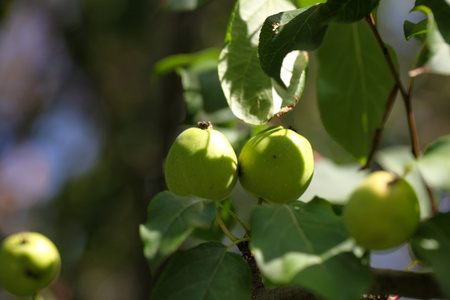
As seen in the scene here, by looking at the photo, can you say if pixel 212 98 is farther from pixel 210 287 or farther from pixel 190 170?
pixel 210 287

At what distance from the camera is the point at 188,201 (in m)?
0.71

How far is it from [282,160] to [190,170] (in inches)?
4.9

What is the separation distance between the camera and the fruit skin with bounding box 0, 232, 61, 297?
3.02 ft

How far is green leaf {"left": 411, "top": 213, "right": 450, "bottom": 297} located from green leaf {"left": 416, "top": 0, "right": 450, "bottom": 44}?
207 mm

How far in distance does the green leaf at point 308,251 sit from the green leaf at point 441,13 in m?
0.24

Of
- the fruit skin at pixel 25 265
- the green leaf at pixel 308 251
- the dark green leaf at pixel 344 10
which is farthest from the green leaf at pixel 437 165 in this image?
the fruit skin at pixel 25 265

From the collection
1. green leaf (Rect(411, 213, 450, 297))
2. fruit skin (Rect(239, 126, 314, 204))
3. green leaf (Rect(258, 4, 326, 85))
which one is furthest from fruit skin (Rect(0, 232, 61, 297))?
green leaf (Rect(411, 213, 450, 297))

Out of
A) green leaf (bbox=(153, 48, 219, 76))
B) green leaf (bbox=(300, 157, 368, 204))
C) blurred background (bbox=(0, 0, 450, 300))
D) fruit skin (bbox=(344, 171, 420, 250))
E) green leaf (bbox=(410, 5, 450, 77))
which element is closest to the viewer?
fruit skin (bbox=(344, 171, 420, 250))

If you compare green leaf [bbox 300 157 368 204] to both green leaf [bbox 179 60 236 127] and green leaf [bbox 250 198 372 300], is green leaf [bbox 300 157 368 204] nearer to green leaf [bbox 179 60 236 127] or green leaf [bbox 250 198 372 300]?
green leaf [bbox 179 60 236 127]


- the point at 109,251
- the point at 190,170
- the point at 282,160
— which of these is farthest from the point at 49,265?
the point at 109,251

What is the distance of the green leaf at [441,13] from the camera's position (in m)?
0.67

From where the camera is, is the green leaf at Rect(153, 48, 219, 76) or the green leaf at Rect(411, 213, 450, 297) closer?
the green leaf at Rect(411, 213, 450, 297)

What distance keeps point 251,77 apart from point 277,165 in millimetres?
189

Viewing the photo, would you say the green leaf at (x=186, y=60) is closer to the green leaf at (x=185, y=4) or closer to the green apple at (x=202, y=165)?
the green leaf at (x=185, y=4)
